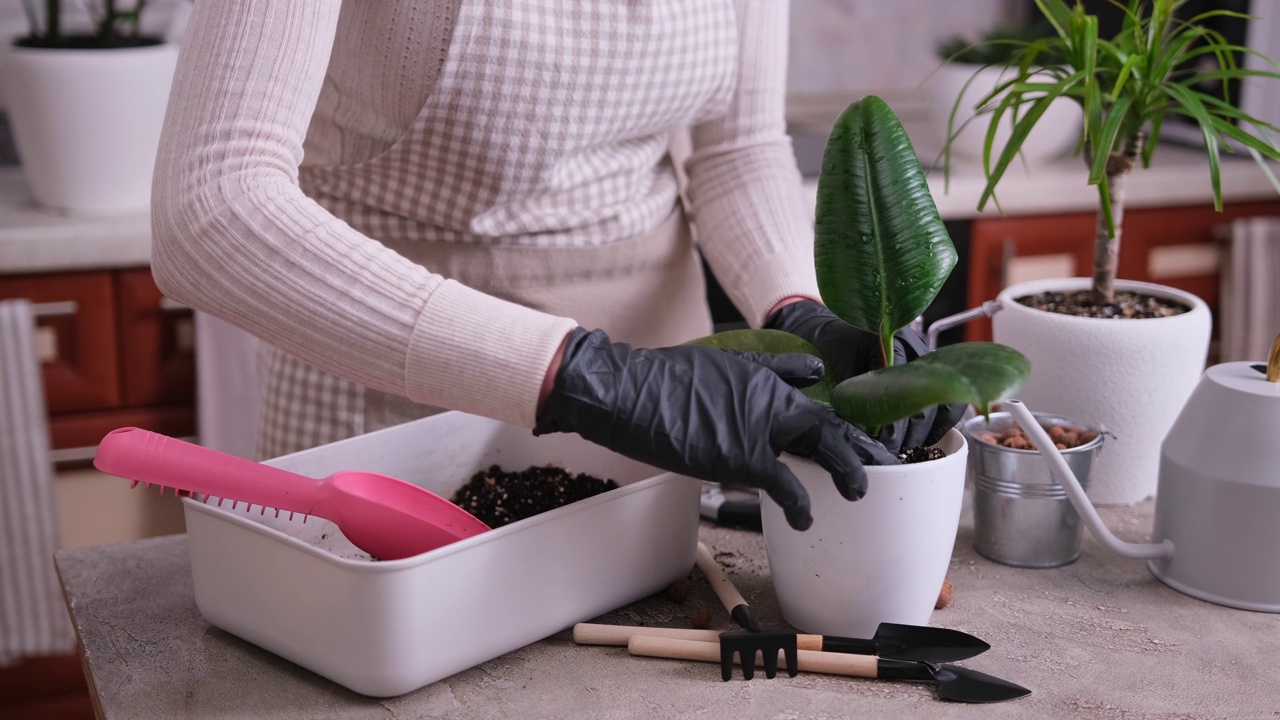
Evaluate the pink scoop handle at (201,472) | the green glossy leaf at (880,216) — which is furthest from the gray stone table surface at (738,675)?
the green glossy leaf at (880,216)

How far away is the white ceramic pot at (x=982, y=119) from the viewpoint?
203cm

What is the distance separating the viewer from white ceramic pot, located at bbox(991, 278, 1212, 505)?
98 cm

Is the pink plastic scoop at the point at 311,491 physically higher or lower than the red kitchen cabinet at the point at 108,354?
higher

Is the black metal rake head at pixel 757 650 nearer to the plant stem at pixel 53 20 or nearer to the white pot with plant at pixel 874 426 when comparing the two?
the white pot with plant at pixel 874 426

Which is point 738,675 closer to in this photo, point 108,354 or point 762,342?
point 762,342

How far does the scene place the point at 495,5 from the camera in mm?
954

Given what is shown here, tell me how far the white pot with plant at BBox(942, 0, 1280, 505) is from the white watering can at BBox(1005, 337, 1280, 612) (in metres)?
0.10

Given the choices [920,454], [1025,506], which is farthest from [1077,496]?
[920,454]

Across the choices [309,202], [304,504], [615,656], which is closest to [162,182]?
[309,202]

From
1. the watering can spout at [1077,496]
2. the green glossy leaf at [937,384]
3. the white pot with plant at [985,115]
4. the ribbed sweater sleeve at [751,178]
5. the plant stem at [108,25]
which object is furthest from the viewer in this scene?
the white pot with plant at [985,115]

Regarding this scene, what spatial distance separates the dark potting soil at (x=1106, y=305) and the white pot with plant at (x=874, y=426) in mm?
328

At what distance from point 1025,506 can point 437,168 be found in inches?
21.9

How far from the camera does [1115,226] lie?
1.03 meters

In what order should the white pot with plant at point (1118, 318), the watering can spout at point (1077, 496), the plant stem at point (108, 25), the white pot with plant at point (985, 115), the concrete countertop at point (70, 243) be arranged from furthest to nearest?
the white pot with plant at point (985, 115)
the plant stem at point (108, 25)
the concrete countertop at point (70, 243)
the white pot with plant at point (1118, 318)
the watering can spout at point (1077, 496)
